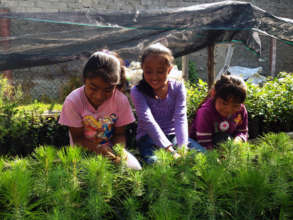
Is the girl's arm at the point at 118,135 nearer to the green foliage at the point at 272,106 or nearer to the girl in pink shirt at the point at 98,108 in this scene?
the girl in pink shirt at the point at 98,108

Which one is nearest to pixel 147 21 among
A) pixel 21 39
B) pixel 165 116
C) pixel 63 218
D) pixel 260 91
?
pixel 165 116

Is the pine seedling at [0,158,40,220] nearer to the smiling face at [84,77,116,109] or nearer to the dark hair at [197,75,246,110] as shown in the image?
the smiling face at [84,77,116,109]

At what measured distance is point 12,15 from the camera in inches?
113

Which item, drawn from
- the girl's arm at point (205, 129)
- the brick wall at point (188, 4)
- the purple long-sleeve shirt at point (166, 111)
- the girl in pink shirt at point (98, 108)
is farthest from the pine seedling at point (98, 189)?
the brick wall at point (188, 4)

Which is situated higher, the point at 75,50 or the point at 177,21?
the point at 177,21

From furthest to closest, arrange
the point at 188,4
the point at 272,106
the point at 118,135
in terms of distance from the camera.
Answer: the point at 188,4, the point at 272,106, the point at 118,135

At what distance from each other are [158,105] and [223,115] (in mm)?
676

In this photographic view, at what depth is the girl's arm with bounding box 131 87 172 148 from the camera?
244 centimetres

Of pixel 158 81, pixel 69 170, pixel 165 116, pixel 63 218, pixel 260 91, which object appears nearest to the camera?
pixel 63 218

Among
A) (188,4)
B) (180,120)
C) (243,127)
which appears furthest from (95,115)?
(188,4)

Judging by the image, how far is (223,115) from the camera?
2848mm

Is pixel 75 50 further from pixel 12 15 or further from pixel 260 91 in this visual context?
pixel 260 91

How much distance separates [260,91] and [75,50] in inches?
105

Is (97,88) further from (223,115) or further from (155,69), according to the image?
(223,115)
